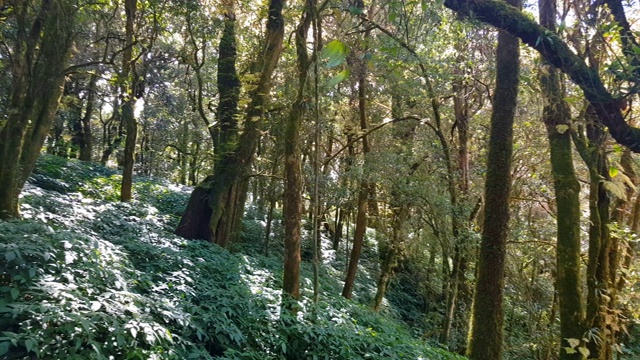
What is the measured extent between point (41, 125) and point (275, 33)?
14.5ft

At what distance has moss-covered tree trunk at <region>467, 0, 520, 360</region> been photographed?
5.29 meters

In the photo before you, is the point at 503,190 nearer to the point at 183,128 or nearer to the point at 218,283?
the point at 218,283

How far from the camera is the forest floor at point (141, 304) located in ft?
9.62

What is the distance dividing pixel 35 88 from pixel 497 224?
6765 millimetres

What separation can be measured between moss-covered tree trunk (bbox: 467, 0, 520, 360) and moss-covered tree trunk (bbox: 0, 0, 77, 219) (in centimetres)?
632

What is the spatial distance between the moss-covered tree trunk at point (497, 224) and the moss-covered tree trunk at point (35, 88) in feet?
20.7

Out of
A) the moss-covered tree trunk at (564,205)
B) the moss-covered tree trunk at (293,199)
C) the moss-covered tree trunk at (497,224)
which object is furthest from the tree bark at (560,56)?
the moss-covered tree trunk at (293,199)

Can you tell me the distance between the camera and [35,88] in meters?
6.50

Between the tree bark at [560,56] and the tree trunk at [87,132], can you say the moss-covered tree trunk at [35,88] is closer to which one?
the tree bark at [560,56]

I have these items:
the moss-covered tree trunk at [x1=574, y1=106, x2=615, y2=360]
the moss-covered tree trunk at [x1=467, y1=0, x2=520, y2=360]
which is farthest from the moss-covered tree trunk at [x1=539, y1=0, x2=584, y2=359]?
the moss-covered tree trunk at [x1=467, y1=0, x2=520, y2=360]

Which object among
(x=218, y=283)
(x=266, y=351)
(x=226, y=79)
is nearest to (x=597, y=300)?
(x=266, y=351)

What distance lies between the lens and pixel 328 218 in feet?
57.3

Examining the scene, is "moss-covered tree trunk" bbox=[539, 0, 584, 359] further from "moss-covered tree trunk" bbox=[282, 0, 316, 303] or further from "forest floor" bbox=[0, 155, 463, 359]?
"moss-covered tree trunk" bbox=[282, 0, 316, 303]

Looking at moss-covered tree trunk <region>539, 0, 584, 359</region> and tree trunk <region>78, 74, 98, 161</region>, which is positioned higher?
tree trunk <region>78, 74, 98, 161</region>
